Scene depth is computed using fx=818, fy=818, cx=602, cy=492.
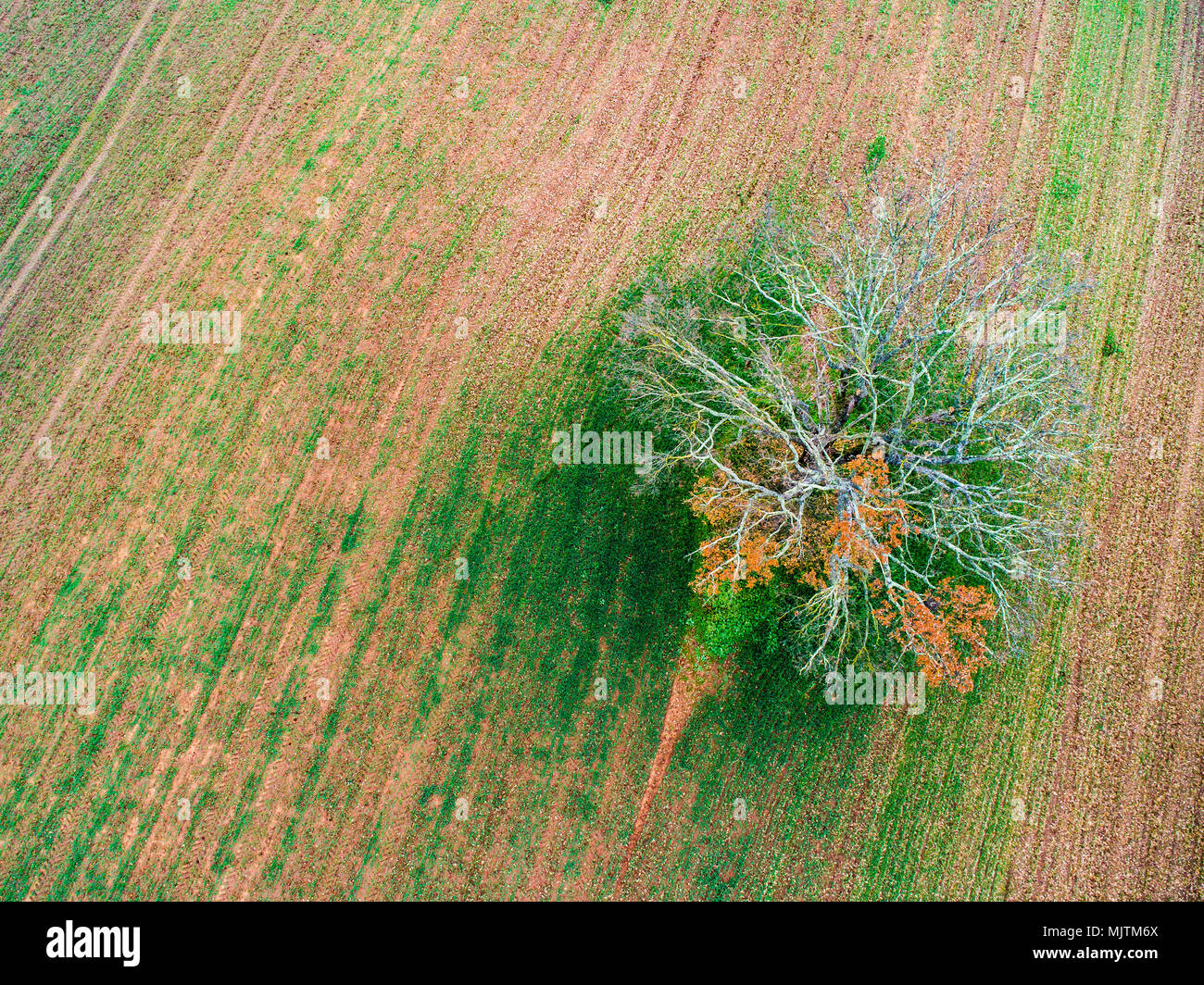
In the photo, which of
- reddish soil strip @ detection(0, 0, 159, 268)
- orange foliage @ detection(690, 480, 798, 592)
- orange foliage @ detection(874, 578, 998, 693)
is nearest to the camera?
orange foliage @ detection(690, 480, 798, 592)

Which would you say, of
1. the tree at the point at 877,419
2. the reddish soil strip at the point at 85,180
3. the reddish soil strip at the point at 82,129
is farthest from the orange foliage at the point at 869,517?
the reddish soil strip at the point at 82,129

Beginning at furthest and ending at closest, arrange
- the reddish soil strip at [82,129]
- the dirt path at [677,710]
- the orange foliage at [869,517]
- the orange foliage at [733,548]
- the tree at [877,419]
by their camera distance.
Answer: the reddish soil strip at [82,129] → the dirt path at [677,710] → the orange foliage at [733,548] → the tree at [877,419] → the orange foliage at [869,517]

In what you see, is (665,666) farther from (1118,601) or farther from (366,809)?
(1118,601)

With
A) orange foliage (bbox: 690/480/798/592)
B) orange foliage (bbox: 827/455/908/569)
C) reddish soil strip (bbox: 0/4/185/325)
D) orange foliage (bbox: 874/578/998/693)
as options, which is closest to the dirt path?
orange foliage (bbox: 690/480/798/592)

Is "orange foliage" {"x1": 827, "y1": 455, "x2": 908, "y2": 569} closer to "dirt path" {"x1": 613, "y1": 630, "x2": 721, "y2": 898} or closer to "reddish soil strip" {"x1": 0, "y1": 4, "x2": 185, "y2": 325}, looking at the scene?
"dirt path" {"x1": 613, "y1": 630, "x2": 721, "y2": 898}

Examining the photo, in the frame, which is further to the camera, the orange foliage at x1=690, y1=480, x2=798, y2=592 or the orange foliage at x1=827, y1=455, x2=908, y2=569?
the orange foliage at x1=690, y1=480, x2=798, y2=592

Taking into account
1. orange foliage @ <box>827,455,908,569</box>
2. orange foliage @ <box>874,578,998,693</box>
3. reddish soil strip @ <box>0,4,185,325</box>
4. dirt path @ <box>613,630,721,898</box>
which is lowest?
dirt path @ <box>613,630,721,898</box>

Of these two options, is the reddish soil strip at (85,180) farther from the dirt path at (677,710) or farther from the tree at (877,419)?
the dirt path at (677,710)

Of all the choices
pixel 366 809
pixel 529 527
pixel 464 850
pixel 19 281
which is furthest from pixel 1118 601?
pixel 19 281
